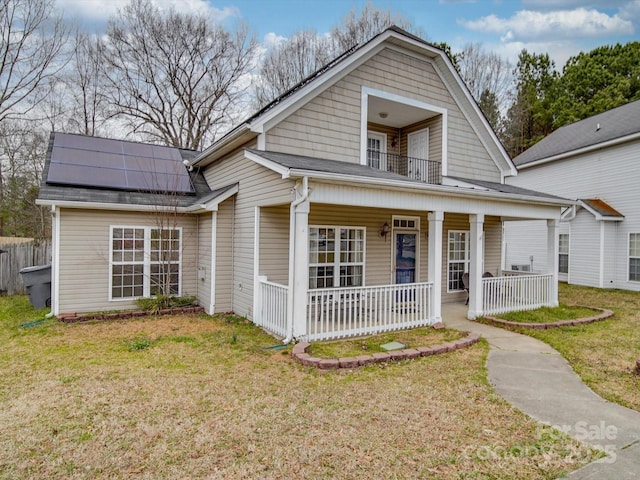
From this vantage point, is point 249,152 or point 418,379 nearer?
point 418,379

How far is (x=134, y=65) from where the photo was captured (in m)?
20.7

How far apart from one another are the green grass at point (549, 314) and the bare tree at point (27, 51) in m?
21.6

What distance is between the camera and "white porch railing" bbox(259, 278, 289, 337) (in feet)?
22.2

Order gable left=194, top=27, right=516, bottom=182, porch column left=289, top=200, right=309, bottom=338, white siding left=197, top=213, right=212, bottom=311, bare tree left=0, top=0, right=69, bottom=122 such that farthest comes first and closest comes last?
1. bare tree left=0, top=0, right=69, bottom=122
2. white siding left=197, top=213, right=212, bottom=311
3. gable left=194, top=27, right=516, bottom=182
4. porch column left=289, top=200, right=309, bottom=338

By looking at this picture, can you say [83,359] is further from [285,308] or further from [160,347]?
[285,308]

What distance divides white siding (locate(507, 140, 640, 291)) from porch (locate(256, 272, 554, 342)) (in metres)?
6.60

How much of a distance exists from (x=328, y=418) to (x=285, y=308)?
300 cm

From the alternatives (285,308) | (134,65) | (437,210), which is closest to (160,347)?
(285,308)

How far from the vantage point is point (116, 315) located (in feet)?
27.6

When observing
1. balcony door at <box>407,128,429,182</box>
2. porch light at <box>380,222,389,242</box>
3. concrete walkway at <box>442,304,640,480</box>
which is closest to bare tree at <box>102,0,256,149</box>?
balcony door at <box>407,128,429,182</box>

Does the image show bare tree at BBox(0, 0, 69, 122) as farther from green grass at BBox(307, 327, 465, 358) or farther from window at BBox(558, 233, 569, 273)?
window at BBox(558, 233, 569, 273)

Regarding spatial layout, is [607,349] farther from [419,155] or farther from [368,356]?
[419,155]

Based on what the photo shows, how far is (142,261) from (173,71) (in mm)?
16740

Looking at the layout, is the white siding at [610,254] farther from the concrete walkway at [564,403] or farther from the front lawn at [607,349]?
the concrete walkway at [564,403]
